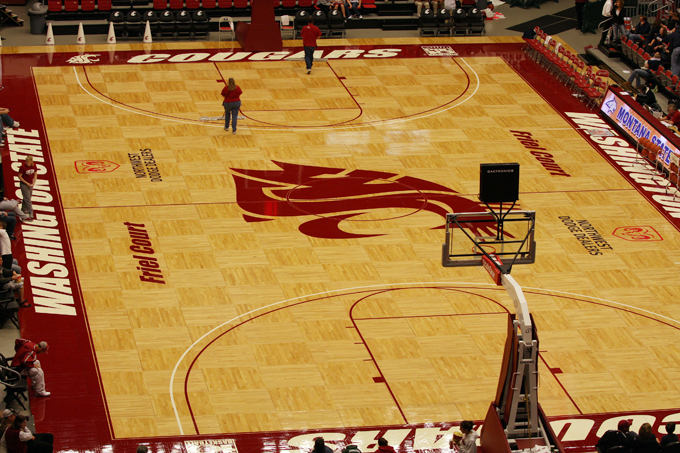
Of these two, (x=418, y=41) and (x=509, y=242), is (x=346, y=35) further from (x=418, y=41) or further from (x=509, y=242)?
(x=509, y=242)

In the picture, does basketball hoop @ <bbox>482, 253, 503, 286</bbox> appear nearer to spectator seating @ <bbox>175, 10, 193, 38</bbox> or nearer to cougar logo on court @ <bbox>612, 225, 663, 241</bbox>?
cougar logo on court @ <bbox>612, 225, 663, 241</bbox>

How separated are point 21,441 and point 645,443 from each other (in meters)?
9.12

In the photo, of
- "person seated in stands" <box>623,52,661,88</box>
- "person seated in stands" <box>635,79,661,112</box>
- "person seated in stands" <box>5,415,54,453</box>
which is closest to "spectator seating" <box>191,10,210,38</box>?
"person seated in stands" <box>623,52,661,88</box>

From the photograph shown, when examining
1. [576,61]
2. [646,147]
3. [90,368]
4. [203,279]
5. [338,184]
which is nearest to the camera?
[90,368]

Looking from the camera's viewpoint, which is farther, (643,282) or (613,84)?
(613,84)

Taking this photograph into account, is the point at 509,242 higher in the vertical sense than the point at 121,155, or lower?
higher

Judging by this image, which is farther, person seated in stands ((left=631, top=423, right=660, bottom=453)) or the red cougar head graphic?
the red cougar head graphic

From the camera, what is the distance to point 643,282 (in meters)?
21.2

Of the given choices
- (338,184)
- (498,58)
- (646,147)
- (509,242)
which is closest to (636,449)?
(509,242)

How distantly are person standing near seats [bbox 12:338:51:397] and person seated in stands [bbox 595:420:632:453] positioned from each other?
900cm

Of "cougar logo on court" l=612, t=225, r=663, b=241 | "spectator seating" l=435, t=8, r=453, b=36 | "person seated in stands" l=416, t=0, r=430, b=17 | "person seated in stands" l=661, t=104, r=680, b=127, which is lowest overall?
"cougar logo on court" l=612, t=225, r=663, b=241

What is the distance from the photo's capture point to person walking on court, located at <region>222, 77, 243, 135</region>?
26.6 metres

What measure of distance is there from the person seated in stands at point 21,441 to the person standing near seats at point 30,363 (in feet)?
6.59

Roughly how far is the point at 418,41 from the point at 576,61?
594 cm
